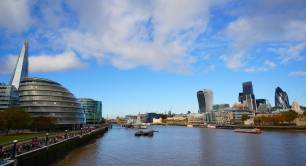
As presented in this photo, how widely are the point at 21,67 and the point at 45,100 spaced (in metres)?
35.5

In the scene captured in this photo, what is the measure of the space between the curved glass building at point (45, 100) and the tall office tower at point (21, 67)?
2044 centimetres

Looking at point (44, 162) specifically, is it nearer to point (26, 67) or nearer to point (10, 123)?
point (10, 123)

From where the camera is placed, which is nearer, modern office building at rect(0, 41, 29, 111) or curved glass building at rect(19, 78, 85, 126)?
modern office building at rect(0, 41, 29, 111)

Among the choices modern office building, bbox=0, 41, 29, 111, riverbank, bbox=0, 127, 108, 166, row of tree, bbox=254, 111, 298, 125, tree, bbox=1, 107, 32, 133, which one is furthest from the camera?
row of tree, bbox=254, 111, 298, 125

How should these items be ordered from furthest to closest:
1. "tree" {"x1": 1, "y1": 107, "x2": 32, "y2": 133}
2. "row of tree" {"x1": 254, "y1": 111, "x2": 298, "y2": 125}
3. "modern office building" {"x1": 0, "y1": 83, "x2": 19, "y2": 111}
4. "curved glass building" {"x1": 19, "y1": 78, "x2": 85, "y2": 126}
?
"row of tree" {"x1": 254, "y1": 111, "x2": 298, "y2": 125}, "curved glass building" {"x1": 19, "y1": 78, "x2": 85, "y2": 126}, "modern office building" {"x1": 0, "y1": 83, "x2": 19, "y2": 111}, "tree" {"x1": 1, "y1": 107, "x2": 32, "y2": 133}

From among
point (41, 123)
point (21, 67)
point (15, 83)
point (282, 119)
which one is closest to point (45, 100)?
point (41, 123)

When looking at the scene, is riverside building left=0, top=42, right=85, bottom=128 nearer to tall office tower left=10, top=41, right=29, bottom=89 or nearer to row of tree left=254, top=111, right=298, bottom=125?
tall office tower left=10, top=41, right=29, bottom=89

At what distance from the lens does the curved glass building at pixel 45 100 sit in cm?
11719

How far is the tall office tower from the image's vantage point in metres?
141

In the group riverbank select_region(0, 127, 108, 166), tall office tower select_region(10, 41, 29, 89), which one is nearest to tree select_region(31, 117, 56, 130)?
riverbank select_region(0, 127, 108, 166)

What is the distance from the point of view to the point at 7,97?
115438mm

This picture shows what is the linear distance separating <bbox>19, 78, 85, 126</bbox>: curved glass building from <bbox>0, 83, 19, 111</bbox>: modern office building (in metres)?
2.58

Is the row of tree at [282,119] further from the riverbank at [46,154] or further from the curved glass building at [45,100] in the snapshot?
the riverbank at [46,154]

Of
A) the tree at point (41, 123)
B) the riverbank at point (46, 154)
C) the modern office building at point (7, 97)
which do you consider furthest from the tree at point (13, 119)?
the modern office building at point (7, 97)
